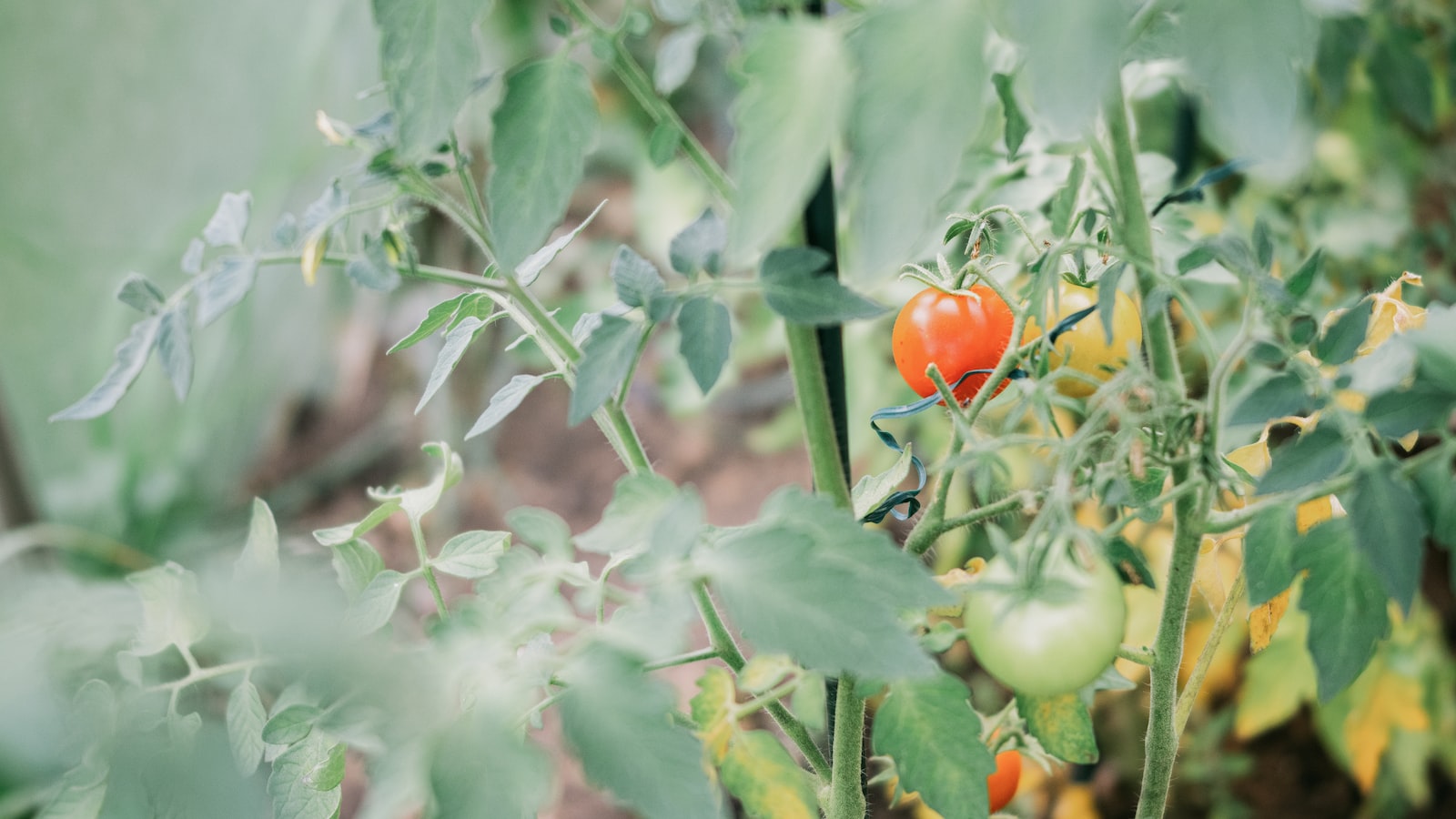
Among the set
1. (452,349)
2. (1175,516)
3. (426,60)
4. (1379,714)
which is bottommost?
(1379,714)

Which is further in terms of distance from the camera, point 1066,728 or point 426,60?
point 1066,728

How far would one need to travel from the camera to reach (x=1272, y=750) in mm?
1435

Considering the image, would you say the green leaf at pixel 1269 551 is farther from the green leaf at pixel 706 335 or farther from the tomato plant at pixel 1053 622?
the green leaf at pixel 706 335

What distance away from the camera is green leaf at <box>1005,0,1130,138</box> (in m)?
0.23

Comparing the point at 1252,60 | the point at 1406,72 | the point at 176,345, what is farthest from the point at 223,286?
the point at 1406,72

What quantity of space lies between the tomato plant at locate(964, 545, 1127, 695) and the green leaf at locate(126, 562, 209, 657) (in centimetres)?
33

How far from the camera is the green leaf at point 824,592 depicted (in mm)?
292

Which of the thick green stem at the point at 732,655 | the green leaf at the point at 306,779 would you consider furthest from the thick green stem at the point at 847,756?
the green leaf at the point at 306,779

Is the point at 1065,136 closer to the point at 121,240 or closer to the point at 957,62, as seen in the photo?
the point at 957,62

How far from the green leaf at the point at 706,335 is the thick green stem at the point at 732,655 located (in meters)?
0.10

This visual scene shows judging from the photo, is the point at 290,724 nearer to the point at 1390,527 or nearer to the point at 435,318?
the point at 435,318

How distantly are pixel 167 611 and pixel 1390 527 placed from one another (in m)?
0.47

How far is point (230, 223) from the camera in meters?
0.45

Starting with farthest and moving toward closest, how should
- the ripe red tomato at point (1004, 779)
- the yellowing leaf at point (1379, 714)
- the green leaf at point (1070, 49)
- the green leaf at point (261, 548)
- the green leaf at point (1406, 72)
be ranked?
the yellowing leaf at point (1379, 714), the green leaf at point (1406, 72), the ripe red tomato at point (1004, 779), the green leaf at point (261, 548), the green leaf at point (1070, 49)
